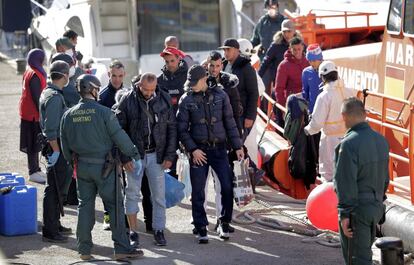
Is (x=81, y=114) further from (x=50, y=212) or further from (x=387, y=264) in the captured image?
(x=387, y=264)

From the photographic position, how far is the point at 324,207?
9.55m

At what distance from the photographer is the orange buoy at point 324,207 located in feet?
31.3

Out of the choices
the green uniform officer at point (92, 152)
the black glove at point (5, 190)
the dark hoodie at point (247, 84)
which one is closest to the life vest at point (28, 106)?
the black glove at point (5, 190)

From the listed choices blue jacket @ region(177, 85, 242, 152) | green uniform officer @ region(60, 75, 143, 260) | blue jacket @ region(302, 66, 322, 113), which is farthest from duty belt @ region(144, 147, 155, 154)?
blue jacket @ region(302, 66, 322, 113)

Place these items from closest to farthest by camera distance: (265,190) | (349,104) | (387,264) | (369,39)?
(349,104), (387,264), (265,190), (369,39)

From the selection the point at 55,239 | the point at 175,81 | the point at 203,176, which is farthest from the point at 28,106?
the point at 203,176

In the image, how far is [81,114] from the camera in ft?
28.9

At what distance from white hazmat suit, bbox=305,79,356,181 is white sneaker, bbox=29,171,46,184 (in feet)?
12.3

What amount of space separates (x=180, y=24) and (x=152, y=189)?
45.8 ft

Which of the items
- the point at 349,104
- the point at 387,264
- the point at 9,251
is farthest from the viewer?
the point at 9,251

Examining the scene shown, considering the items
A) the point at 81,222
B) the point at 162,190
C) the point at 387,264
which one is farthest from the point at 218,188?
the point at 387,264

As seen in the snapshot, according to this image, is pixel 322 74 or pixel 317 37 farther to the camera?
pixel 317 37

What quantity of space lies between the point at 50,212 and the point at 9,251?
0.60 meters

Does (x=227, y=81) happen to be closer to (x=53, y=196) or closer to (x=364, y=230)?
(x=53, y=196)
